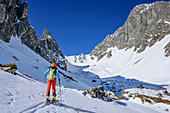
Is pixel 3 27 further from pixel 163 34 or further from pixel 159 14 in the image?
pixel 159 14

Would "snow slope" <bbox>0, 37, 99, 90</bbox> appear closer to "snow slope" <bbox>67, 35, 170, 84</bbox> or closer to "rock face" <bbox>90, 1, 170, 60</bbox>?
"snow slope" <bbox>67, 35, 170, 84</bbox>

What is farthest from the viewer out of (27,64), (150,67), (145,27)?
(145,27)

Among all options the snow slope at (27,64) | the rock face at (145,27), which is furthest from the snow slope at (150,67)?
the snow slope at (27,64)

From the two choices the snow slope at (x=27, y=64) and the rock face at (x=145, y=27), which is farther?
the rock face at (x=145, y=27)

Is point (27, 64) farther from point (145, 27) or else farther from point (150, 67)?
point (145, 27)

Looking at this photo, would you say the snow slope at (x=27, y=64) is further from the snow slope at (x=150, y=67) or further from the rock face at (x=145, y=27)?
the rock face at (x=145, y=27)

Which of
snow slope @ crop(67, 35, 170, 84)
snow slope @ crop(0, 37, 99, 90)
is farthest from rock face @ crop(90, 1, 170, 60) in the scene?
snow slope @ crop(0, 37, 99, 90)

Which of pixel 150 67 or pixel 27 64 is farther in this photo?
pixel 150 67

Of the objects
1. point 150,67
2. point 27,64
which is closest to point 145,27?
point 150,67

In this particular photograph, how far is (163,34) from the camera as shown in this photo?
80750 mm

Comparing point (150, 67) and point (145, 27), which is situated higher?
point (145, 27)

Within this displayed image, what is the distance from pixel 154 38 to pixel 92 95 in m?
95.9

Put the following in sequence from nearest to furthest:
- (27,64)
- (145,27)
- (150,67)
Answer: (27,64) → (150,67) → (145,27)

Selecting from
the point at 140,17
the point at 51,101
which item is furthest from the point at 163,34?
the point at 51,101
